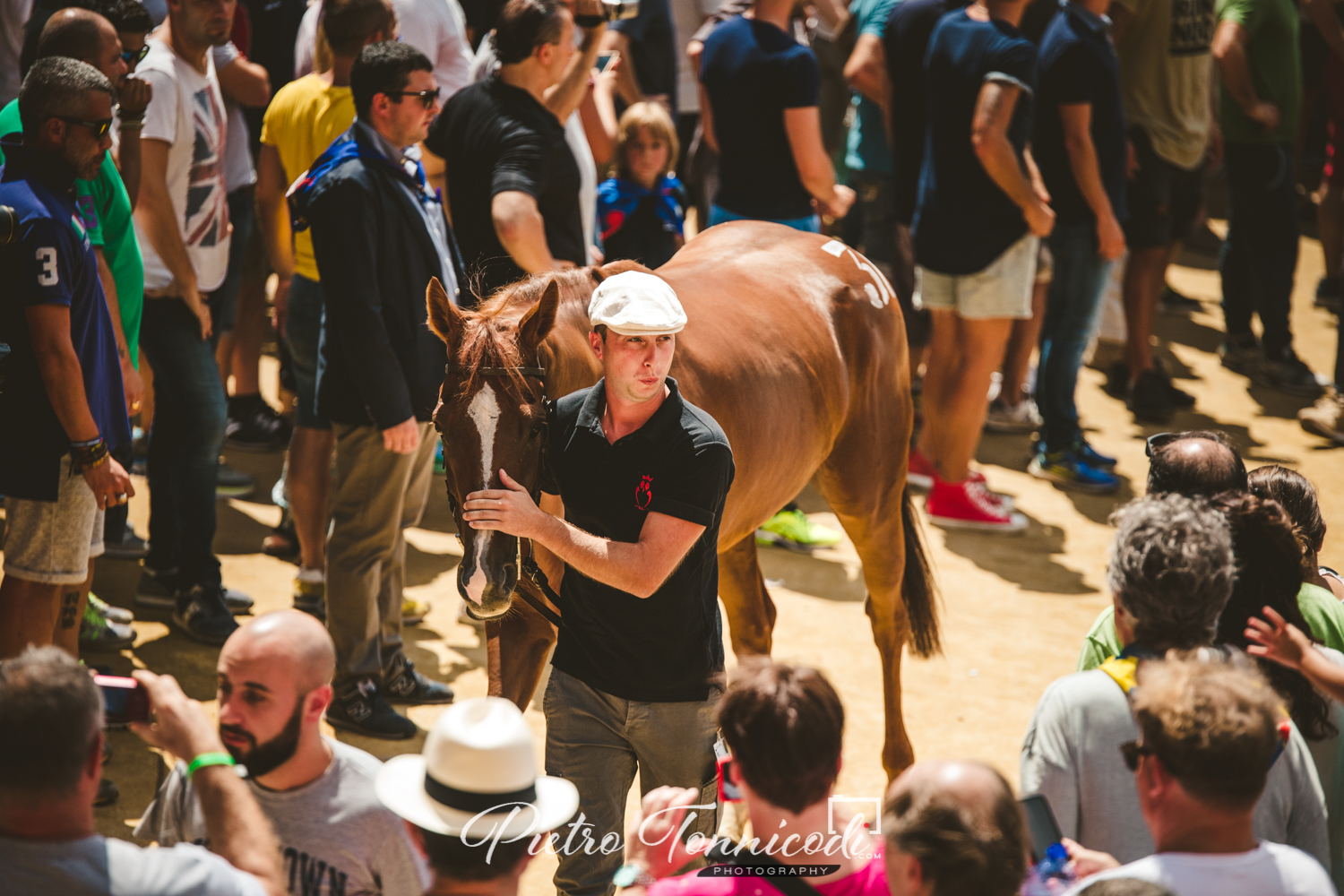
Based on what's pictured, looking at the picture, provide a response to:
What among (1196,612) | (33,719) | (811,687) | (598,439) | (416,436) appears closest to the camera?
(33,719)

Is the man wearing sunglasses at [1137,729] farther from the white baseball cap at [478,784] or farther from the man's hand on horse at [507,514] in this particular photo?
the man's hand on horse at [507,514]

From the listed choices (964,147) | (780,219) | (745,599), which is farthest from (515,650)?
(964,147)

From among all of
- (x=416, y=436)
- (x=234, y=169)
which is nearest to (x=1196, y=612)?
(x=416, y=436)

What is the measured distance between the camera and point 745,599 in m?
4.94

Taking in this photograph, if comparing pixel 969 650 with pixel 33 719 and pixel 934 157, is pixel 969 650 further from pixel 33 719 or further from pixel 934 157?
pixel 33 719

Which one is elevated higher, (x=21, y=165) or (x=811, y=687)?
(x=21, y=165)

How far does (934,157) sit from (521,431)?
15.4 feet

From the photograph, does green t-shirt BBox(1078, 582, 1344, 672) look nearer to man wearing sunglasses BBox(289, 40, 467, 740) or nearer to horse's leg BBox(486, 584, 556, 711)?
horse's leg BBox(486, 584, 556, 711)

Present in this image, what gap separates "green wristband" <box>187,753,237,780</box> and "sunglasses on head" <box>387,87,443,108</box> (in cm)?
297

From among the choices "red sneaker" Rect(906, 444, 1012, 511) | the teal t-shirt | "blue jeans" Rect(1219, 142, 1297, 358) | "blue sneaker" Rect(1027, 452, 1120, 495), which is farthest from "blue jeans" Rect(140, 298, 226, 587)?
"blue jeans" Rect(1219, 142, 1297, 358)

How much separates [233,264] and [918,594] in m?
3.88

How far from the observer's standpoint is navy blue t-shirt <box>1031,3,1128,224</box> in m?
7.40

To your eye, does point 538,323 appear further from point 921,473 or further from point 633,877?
point 921,473

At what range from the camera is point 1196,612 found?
2.47 m
